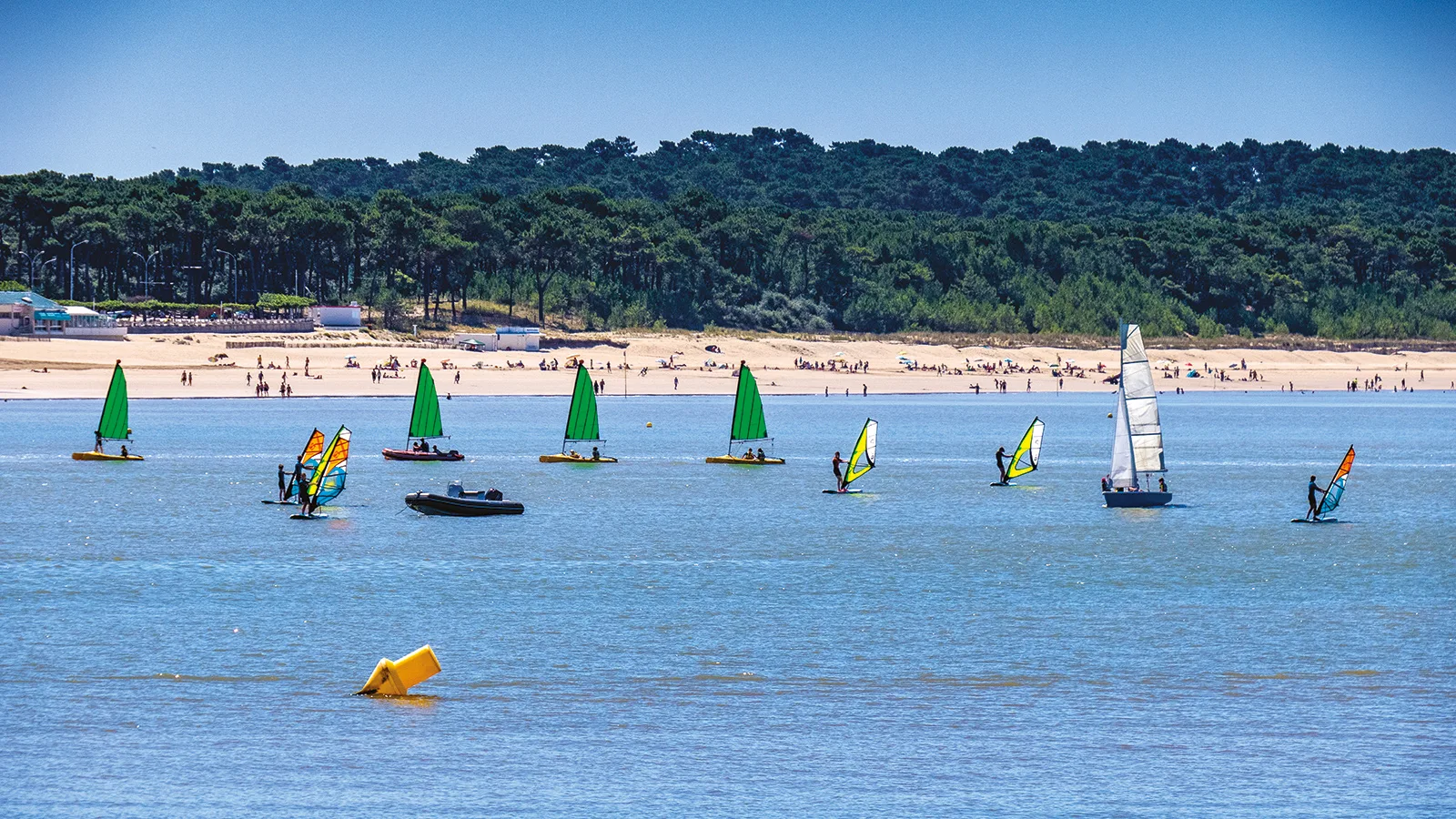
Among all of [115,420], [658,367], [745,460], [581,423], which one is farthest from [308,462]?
[658,367]

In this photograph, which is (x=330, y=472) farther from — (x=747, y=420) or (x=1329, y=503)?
(x=1329, y=503)

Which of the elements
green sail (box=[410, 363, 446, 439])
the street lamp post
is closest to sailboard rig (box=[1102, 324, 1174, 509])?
green sail (box=[410, 363, 446, 439])

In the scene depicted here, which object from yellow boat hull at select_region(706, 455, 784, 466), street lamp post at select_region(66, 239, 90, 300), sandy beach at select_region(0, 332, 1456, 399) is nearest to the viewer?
yellow boat hull at select_region(706, 455, 784, 466)

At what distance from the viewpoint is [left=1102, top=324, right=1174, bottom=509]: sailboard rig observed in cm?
5522

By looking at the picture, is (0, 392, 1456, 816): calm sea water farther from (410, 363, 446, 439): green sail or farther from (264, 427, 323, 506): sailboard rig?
(410, 363, 446, 439): green sail

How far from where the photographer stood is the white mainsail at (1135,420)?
181ft

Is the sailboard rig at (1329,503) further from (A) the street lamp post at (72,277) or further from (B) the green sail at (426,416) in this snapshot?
(A) the street lamp post at (72,277)

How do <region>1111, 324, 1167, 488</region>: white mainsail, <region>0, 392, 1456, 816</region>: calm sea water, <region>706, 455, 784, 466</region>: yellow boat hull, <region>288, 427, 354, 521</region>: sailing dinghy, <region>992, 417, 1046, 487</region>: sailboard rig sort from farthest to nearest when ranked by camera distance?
<region>706, 455, 784, 466</region>: yellow boat hull < <region>992, 417, 1046, 487</region>: sailboard rig < <region>288, 427, 354, 521</region>: sailing dinghy < <region>1111, 324, 1167, 488</region>: white mainsail < <region>0, 392, 1456, 816</region>: calm sea water

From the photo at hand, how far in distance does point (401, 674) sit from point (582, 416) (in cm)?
5165

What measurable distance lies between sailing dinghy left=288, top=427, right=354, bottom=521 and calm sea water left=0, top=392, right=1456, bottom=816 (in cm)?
139

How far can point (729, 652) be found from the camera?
34438 millimetres

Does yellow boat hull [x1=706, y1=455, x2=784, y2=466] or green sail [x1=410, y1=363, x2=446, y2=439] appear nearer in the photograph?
green sail [x1=410, y1=363, x2=446, y2=439]

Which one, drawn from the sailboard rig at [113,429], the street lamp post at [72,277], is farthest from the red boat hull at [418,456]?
the street lamp post at [72,277]

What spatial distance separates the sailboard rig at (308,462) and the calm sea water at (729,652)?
→ 1.45 meters
